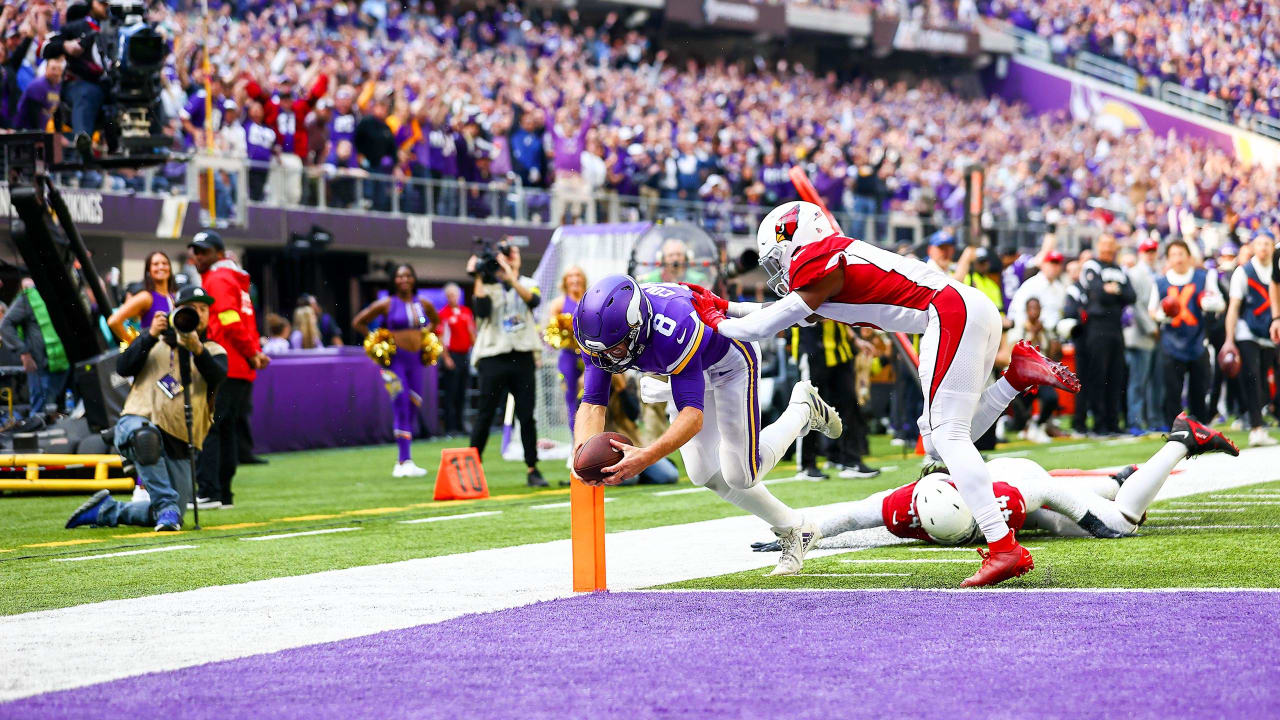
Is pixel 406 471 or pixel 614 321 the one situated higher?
pixel 614 321

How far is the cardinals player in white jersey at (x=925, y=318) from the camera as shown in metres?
6.34

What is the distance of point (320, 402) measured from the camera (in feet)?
59.8

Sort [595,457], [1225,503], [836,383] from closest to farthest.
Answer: [595,457], [1225,503], [836,383]

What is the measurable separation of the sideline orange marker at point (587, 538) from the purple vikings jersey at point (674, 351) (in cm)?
37

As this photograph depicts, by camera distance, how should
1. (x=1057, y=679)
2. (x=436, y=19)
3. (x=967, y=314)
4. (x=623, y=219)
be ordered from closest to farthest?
(x=1057, y=679) < (x=967, y=314) < (x=623, y=219) < (x=436, y=19)

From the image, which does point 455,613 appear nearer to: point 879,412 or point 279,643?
point 279,643

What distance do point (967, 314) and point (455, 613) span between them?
240 cm

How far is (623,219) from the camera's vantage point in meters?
24.0

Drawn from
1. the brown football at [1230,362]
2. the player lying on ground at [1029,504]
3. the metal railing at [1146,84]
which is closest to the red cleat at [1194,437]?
the player lying on ground at [1029,504]

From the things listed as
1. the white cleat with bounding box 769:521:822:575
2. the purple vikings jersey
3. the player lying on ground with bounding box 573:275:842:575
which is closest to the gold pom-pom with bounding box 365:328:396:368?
the player lying on ground with bounding box 573:275:842:575

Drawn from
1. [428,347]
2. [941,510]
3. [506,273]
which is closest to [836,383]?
[506,273]

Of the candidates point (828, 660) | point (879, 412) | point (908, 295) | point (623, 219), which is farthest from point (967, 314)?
point (623, 219)

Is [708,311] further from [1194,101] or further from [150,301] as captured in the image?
[1194,101]

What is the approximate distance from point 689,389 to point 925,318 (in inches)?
42.1
